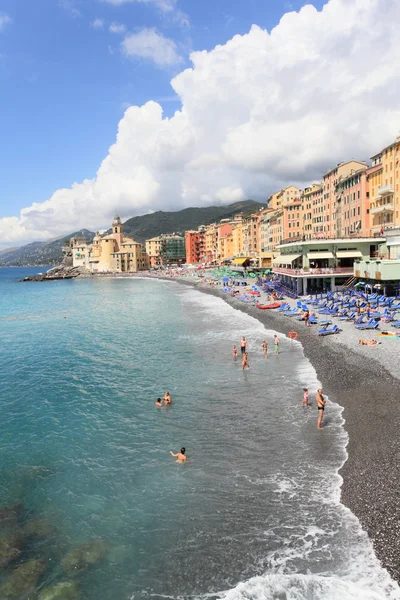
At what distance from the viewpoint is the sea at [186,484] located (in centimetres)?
1089

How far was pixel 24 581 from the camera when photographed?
11.0 m

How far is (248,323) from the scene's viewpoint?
4834 centimetres

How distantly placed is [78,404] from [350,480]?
15.8 metres

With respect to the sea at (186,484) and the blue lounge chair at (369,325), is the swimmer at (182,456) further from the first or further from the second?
the blue lounge chair at (369,325)

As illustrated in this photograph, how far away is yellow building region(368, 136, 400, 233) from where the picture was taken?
54.7 metres

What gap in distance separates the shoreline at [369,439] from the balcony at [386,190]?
33204mm

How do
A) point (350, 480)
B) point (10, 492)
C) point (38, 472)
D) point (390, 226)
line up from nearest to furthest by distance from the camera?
point (350, 480) → point (10, 492) → point (38, 472) → point (390, 226)

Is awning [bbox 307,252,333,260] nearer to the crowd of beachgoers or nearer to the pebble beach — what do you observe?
the crowd of beachgoers

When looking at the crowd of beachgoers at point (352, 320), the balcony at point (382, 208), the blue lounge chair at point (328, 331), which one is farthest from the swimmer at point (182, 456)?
the balcony at point (382, 208)

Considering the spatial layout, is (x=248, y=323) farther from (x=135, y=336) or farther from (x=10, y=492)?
(x=10, y=492)

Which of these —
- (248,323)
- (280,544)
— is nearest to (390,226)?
(248,323)

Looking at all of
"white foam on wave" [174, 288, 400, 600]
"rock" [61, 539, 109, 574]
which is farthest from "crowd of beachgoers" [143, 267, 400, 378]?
"rock" [61, 539, 109, 574]

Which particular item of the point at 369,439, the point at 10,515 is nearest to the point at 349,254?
the point at 369,439

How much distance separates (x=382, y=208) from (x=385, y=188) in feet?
9.09
